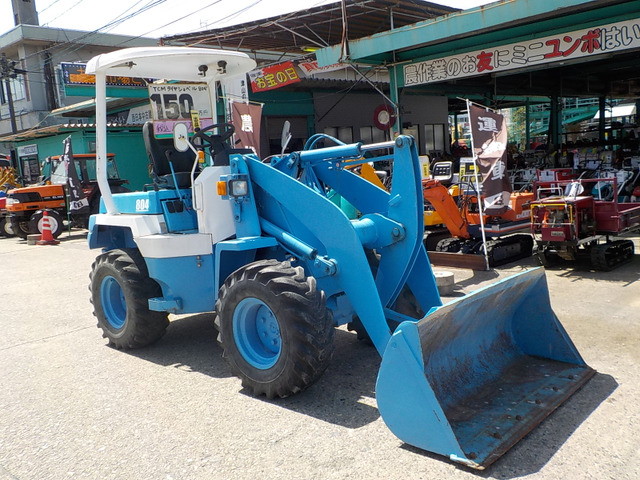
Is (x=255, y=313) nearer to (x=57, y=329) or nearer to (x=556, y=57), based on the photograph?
(x=57, y=329)

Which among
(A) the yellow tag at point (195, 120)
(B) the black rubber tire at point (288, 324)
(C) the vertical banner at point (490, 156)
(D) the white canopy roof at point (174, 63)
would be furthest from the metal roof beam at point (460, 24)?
(B) the black rubber tire at point (288, 324)

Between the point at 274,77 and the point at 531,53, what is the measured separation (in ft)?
23.2

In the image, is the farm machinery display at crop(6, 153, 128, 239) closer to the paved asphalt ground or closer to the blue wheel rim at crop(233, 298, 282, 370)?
the paved asphalt ground

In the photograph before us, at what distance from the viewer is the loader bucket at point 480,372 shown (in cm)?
338

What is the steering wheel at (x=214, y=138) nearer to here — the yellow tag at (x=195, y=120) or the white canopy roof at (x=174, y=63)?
the yellow tag at (x=195, y=120)

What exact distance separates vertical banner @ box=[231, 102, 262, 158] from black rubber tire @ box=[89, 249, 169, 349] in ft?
18.3

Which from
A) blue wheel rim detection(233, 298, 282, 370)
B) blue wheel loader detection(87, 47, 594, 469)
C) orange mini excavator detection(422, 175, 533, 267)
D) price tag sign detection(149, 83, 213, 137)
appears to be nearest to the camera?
blue wheel loader detection(87, 47, 594, 469)

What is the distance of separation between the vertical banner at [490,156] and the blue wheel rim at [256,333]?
4.98m

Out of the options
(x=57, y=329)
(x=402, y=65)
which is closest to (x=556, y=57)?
(x=402, y=65)

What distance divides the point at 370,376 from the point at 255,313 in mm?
1078

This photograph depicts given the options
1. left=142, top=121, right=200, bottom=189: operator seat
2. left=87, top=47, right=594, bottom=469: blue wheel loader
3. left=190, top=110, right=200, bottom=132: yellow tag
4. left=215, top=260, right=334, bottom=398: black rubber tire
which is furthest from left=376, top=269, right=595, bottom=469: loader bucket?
left=190, top=110, right=200, bottom=132: yellow tag

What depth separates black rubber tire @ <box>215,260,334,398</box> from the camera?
13.3 feet

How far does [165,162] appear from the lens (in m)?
5.68

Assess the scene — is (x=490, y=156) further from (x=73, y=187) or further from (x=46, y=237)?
(x=46, y=237)
